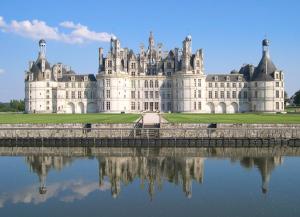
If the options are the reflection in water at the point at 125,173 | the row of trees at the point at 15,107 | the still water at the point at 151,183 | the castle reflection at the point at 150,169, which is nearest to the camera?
the still water at the point at 151,183

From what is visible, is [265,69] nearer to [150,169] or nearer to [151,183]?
[150,169]

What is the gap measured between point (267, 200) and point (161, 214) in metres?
5.34

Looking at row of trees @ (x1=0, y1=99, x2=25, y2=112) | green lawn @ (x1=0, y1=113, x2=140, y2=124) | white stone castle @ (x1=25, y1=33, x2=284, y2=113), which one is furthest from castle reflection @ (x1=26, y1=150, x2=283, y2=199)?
row of trees @ (x1=0, y1=99, x2=25, y2=112)

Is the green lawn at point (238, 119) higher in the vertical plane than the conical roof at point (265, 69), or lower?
lower

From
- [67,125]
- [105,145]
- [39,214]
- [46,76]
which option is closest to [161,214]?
[39,214]

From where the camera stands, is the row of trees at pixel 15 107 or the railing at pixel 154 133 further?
the row of trees at pixel 15 107

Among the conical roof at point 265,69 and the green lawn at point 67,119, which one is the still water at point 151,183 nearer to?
the green lawn at point 67,119

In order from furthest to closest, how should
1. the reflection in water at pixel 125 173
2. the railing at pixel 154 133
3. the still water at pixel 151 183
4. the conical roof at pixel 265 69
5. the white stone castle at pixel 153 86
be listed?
the conical roof at pixel 265 69 < the white stone castle at pixel 153 86 < the railing at pixel 154 133 < the reflection in water at pixel 125 173 < the still water at pixel 151 183

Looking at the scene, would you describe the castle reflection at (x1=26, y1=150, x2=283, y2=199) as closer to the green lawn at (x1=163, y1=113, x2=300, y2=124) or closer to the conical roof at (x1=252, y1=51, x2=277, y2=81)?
the green lawn at (x1=163, y1=113, x2=300, y2=124)

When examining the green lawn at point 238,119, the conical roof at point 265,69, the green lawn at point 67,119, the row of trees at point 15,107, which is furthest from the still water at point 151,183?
the row of trees at point 15,107

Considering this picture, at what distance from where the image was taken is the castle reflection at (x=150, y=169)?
23.8 m

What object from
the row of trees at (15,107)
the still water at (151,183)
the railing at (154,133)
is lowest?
Answer: the still water at (151,183)

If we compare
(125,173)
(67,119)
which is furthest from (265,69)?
(125,173)

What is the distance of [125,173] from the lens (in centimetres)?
2661
